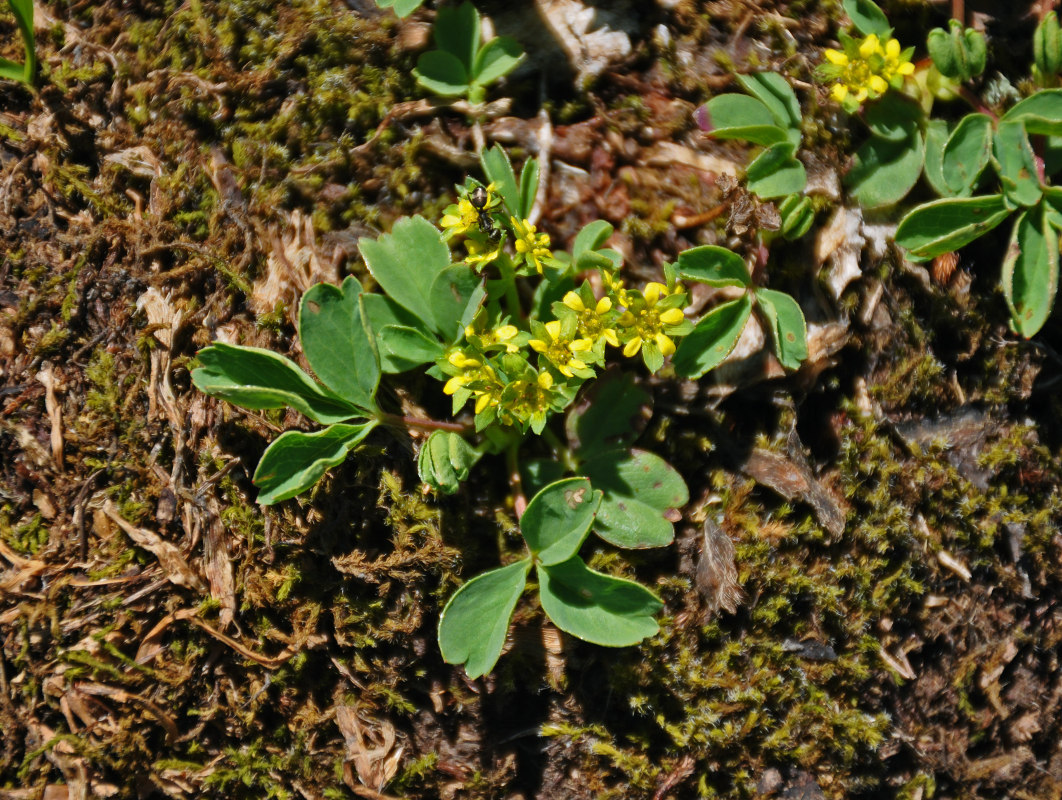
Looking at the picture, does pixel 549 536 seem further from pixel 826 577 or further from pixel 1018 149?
pixel 1018 149

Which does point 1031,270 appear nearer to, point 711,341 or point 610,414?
point 711,341

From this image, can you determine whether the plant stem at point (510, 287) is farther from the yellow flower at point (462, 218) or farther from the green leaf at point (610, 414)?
the green leaf at point (610, 414)

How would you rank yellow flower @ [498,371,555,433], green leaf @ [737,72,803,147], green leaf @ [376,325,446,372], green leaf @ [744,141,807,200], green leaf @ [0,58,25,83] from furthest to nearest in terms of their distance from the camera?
green leaf @ [0,58,25,83] → green leaf @ [737,72,803,147] → green leaf @ [744,141,807,200] → green leaf @ [376,325,446,372] → yellow flower @ [498,371,555,433]

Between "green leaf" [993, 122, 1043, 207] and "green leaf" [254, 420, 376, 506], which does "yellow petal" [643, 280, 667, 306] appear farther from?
"green leaf" [993, 122, 1043, 207]

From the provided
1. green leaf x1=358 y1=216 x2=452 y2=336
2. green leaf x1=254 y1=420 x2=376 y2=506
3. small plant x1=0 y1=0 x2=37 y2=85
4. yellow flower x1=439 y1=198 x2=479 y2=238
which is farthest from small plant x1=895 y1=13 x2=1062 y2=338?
small plant x1=0 y1=0 x2=37 y2=85

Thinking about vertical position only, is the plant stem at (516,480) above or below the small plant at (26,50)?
below

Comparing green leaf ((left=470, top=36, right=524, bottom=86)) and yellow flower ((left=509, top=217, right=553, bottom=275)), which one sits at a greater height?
green leaf ((left=470, top=36, right=524, bottom=86))

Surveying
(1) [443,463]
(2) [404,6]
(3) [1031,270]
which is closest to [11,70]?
(2) [404,6]

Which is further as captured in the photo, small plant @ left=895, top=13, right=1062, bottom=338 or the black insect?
small plant @ left=895, top=13, right=1062, bottom=338

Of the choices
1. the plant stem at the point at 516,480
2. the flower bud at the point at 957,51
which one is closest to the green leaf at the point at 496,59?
the plant stem at the point at 516,480
